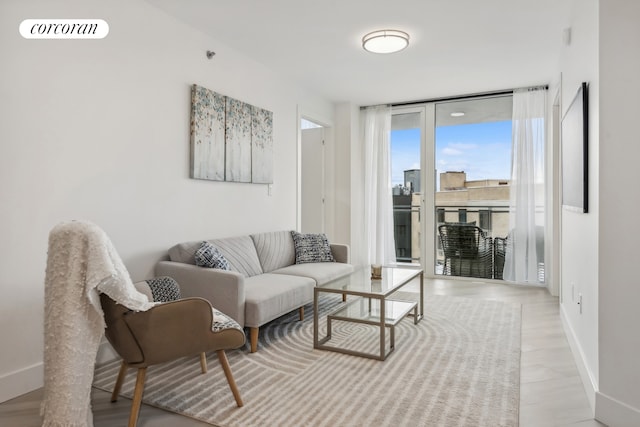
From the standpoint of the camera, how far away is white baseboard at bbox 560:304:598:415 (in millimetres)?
2132

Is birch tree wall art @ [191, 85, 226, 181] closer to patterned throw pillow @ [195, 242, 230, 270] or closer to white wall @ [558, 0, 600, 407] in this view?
patterned throw pillow @ [195, 242, 230, 270]

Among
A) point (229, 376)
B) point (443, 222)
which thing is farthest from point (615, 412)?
point (443, 222)

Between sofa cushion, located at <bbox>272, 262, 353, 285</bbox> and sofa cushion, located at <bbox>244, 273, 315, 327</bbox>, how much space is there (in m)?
0.13

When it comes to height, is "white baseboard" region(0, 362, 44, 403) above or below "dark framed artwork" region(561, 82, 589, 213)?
below

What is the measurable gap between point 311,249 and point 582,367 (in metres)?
2.60

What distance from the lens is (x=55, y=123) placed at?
243 cm

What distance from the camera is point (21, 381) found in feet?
7.49

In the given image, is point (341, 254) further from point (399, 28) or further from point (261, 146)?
point (399, 28)

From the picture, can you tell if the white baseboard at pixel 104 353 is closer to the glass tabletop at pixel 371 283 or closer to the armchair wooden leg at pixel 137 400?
the armchair wooden leg at pixel 137 400

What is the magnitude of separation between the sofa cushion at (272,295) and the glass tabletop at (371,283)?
35 centimetres

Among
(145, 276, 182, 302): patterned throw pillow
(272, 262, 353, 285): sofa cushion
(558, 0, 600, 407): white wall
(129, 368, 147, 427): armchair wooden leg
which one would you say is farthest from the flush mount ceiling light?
(129, 368, 147, 427): armchair wooden leg

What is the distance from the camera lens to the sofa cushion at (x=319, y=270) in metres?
3.73

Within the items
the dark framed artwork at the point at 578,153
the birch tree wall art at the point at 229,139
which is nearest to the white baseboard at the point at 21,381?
the birch tree wall art at the point at 229,139

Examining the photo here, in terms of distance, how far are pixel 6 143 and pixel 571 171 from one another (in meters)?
3.53
